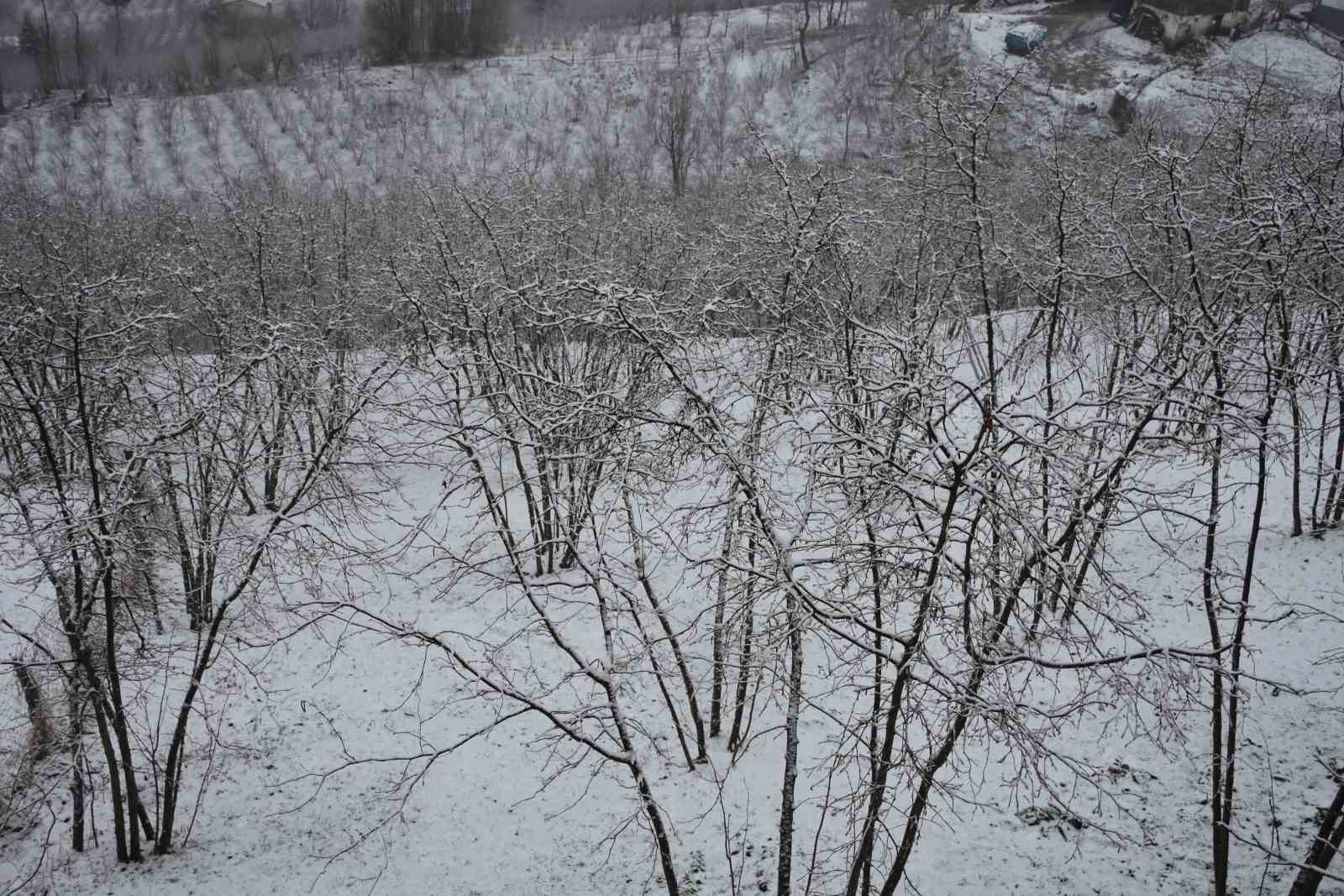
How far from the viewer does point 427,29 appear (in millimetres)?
59938

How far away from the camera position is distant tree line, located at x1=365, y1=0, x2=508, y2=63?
59.4 m

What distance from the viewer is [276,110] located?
165 ft


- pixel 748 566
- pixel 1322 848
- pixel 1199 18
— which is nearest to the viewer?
pixel 1322 848

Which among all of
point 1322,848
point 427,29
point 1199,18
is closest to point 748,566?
point 1322,848

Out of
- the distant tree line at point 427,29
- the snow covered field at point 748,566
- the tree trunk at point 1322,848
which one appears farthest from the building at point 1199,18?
the tree trunk at point 1322,848

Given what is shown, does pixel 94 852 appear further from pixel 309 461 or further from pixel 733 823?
pixel 733 823

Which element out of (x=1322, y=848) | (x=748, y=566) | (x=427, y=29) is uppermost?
(x=427, y=29)

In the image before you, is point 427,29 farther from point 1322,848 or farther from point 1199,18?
point 1322,848

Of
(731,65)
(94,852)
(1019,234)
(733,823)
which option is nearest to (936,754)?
(733,823)

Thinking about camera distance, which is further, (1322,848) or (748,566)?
(748,566)

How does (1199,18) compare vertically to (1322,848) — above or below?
above

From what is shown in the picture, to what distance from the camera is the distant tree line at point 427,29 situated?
59375 millimetres

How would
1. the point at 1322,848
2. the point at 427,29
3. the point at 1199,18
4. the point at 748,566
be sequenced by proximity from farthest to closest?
the point at 427,29, the point at 1199,18, the point at 748,566, the point at 1322,848

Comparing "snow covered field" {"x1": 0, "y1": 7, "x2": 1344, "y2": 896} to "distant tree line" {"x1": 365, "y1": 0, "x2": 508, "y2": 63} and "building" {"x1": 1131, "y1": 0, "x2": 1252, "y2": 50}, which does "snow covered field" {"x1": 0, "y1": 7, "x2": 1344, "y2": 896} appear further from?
"distant tree line" {"x1": 365, "y1": 0, "x2": 508, "y2": 63}
